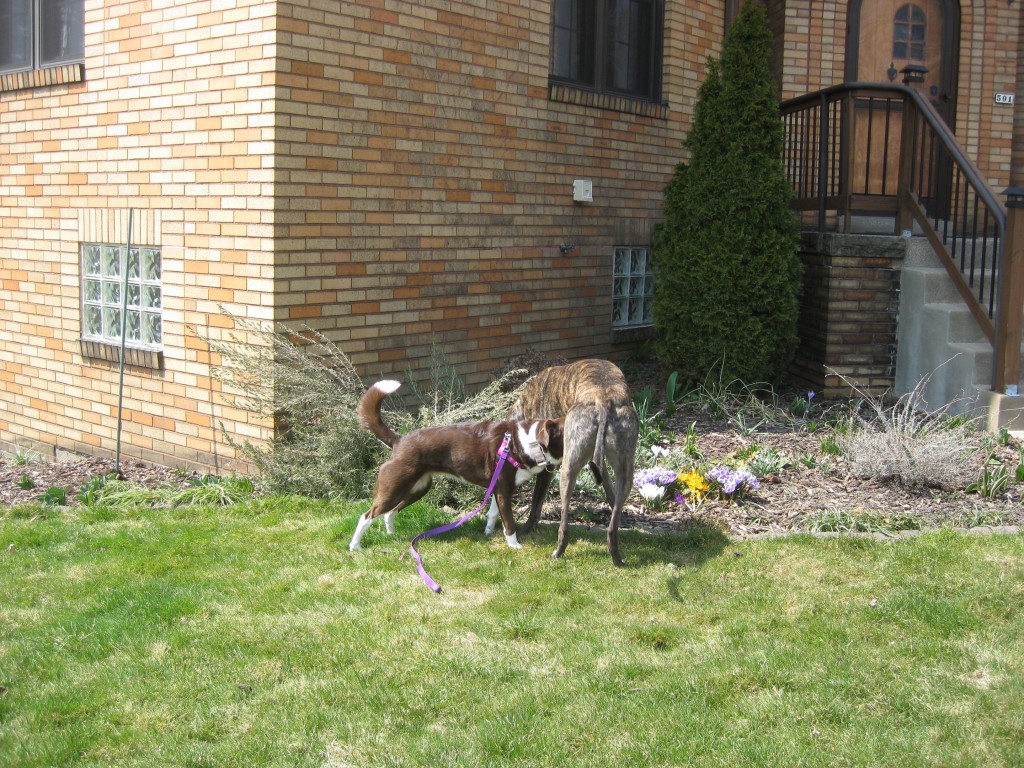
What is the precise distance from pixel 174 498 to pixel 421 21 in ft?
12.7

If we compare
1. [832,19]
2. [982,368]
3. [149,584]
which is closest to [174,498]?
[149,584]

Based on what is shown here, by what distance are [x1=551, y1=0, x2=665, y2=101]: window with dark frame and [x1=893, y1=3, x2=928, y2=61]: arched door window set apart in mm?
2820

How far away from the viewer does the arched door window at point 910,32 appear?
11078 millimetres

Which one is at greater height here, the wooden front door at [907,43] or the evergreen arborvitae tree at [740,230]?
the wooden front door at [907,43]

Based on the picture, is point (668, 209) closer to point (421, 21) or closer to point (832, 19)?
point (421, 21)

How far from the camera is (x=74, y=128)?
820 centimetres

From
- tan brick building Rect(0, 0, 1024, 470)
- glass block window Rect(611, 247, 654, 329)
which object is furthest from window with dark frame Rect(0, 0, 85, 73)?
glass block window Rect(611, 247, 654, 329)

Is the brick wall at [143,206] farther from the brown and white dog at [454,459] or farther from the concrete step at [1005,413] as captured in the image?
the concrete step at [1005,413]

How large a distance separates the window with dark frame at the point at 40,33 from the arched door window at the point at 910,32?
817cm

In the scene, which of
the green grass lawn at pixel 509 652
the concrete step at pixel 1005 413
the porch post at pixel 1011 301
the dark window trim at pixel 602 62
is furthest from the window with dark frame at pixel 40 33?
the concrete step at pixel 1005 413

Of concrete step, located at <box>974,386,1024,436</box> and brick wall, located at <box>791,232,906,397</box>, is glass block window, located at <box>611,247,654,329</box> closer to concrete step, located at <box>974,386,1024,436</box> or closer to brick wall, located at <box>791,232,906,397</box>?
brick wall, located at <box>791,232,906,397</box>

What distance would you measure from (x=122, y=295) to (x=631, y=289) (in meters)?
4.85

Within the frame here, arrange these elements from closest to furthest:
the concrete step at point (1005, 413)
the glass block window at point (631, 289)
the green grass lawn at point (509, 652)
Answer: the green grass lawn at point (509, 652) < the concrete step at point (1005, 413) < the glass block window at point (631, 289)

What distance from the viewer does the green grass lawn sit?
3.54 m
